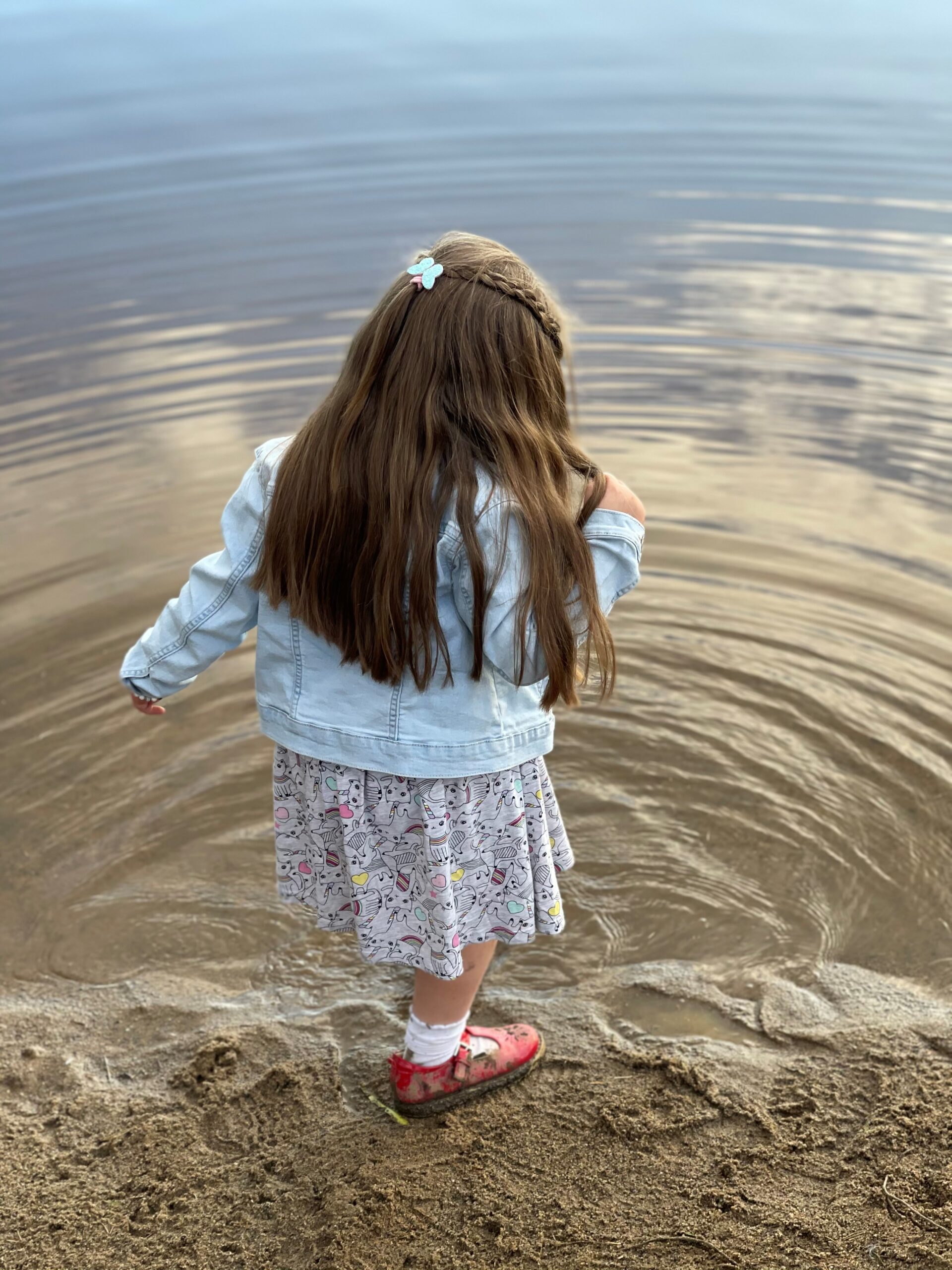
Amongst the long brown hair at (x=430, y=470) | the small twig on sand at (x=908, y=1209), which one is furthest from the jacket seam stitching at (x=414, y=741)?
the small twig on sand at (x=908, y=1209)

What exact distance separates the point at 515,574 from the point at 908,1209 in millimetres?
1332

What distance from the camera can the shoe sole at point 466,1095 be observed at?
2348 mm

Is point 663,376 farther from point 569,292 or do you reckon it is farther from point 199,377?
point 199,377

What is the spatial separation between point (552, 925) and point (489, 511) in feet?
2.86

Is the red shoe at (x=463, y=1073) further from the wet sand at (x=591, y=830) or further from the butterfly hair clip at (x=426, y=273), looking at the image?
the butterfly hair clip at (x=426, y=273)

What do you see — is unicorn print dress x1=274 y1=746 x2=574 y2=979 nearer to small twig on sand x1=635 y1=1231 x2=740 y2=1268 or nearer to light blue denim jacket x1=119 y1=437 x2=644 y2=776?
light blue denim jacket x1=119 y1=437 x2=644 y2=776

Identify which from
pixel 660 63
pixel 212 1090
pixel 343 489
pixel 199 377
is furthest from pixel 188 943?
pixel 660 63

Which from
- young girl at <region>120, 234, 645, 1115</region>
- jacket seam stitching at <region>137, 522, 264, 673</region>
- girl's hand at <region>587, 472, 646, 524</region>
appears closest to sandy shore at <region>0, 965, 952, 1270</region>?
young girl at <region>120, 234, 645, 1115</region>

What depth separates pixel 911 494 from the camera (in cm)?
493

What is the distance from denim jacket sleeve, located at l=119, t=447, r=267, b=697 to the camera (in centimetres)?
202

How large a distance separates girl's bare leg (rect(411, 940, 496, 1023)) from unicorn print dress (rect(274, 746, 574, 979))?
7 centimetres

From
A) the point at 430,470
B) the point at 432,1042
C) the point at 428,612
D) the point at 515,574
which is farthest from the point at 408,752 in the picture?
the point at 432,1042

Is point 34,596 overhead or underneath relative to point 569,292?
underneath

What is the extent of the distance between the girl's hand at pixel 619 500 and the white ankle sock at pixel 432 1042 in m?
1.10
